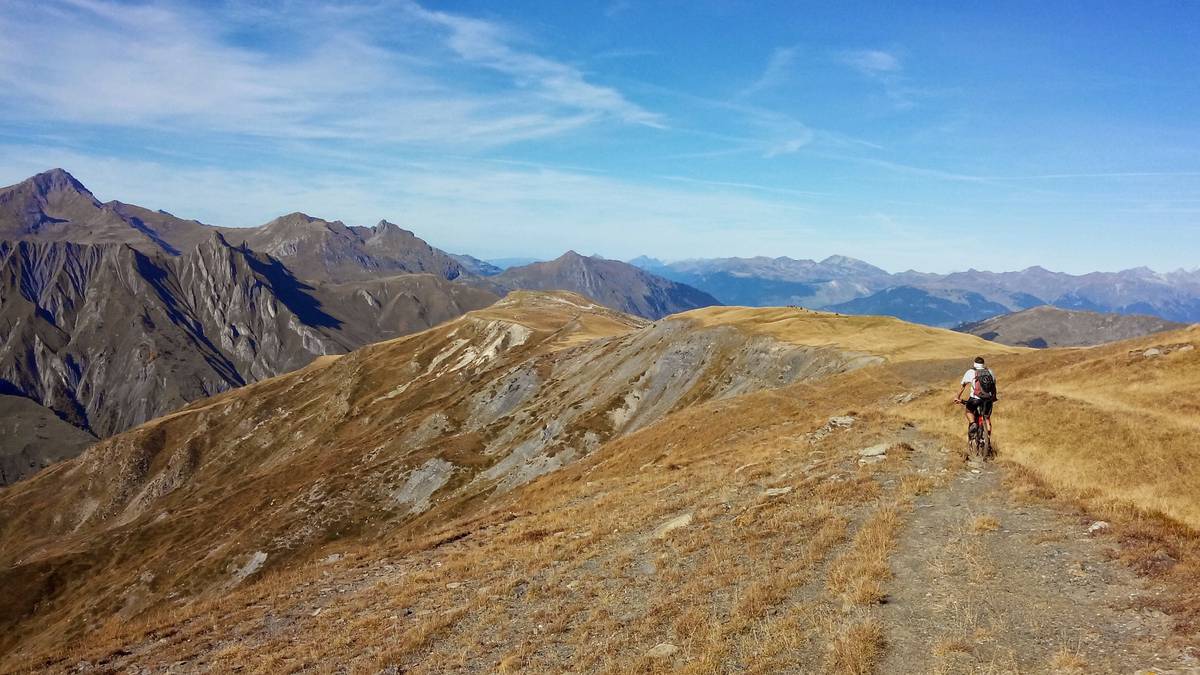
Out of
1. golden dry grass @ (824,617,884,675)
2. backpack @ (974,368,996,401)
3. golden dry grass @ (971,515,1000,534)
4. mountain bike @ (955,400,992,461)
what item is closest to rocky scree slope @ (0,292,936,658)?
mountain bike @ (955,400,992,461)

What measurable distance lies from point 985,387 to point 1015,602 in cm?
1354

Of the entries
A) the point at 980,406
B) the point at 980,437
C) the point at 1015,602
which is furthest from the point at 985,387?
the point at 1015,602

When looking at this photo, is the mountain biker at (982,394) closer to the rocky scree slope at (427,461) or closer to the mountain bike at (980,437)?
the mountain bike at (980,437)

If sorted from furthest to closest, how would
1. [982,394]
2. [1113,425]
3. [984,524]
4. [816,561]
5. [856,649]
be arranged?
[1113,425]
[982,394]
[984,524]
[816,561]
[856,649]

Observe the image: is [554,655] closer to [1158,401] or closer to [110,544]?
[1158,401]

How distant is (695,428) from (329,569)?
33541 millimetres

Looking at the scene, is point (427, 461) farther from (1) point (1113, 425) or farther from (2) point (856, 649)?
(2) point (856, 649)

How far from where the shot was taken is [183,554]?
323ft

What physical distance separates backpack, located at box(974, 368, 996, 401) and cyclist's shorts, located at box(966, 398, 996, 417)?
0.13 m

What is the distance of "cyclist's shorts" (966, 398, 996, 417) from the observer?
23266mm

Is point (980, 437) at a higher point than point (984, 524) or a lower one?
higher

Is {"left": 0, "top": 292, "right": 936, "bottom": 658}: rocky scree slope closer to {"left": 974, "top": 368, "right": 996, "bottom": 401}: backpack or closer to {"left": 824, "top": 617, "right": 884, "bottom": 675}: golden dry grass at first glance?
{"left": 974, "top": 368, "right": 996, "bottom": 401}: backpack

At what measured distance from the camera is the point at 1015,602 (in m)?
11.9

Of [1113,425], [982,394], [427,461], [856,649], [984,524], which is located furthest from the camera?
[427,461]
